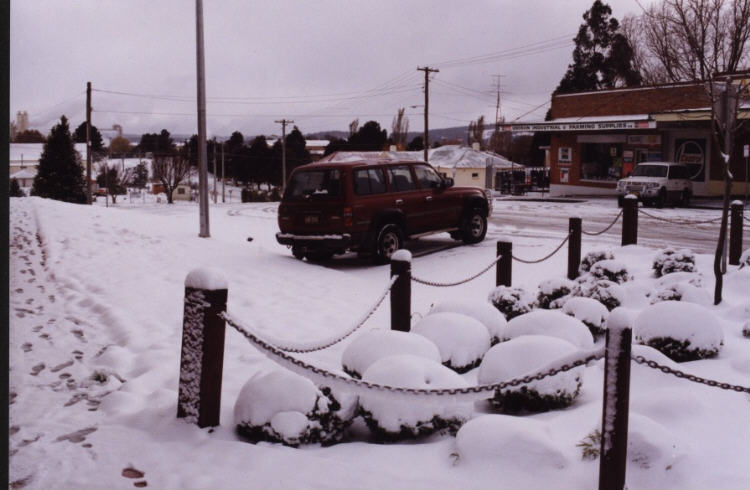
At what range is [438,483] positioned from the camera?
3.69 metres

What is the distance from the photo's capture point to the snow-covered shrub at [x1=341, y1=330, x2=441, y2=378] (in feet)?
16.5

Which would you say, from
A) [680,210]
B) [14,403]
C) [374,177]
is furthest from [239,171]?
[14,403]

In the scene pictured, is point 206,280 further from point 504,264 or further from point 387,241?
point 387,241

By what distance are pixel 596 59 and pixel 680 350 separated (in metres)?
48.9

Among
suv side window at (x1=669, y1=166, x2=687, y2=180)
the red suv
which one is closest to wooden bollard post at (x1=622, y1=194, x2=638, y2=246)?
the red suv

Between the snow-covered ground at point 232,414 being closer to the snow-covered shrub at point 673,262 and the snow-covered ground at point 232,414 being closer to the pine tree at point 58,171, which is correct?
the snow-covered shrub at point 673,262

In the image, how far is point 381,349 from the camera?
5.04m

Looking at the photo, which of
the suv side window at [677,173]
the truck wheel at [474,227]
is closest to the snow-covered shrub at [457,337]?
the truck wheel at [474,227]

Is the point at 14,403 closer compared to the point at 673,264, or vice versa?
the point at 14,403

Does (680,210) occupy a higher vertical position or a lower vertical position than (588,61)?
lower

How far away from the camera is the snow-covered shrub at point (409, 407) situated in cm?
426

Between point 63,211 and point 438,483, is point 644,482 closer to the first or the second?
point 438,483

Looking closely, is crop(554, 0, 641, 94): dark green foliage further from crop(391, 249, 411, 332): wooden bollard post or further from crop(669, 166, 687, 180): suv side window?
crop(391, 249, 411, 332): wooden bollard post

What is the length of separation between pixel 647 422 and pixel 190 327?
A: 2646mm
